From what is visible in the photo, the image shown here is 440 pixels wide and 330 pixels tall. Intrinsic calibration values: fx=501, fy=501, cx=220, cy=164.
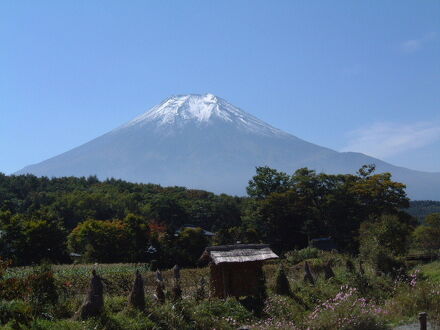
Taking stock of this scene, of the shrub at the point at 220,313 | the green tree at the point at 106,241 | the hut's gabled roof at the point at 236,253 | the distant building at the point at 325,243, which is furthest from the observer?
the distant building at the point at 325,243

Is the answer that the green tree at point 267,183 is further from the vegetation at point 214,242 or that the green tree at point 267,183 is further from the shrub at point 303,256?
the shrub at point 303,256

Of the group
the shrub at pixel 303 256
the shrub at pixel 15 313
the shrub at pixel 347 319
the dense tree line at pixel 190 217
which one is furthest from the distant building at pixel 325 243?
the shrub at pixel 15 313

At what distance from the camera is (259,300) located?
14.6 m

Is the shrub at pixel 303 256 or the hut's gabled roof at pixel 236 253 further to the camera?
the shrub at pixel 303 256

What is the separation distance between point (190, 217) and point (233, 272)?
121ft

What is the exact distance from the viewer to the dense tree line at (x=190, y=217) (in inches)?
1177

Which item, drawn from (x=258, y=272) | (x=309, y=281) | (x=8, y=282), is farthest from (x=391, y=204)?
(x=8, y=282)

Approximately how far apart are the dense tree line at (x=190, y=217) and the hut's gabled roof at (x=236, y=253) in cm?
929

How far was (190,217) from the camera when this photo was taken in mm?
51938

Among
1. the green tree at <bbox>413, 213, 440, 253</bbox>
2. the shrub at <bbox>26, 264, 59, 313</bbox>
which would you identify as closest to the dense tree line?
the green tree at <bbox>413, 213, 440, 253</bbox>

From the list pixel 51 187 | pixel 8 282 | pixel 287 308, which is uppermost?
pixel 51 187

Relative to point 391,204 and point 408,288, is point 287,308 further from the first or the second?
point 391,204

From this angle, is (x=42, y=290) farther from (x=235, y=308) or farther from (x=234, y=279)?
(x=234, y=279)

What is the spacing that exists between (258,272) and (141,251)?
720 inches
